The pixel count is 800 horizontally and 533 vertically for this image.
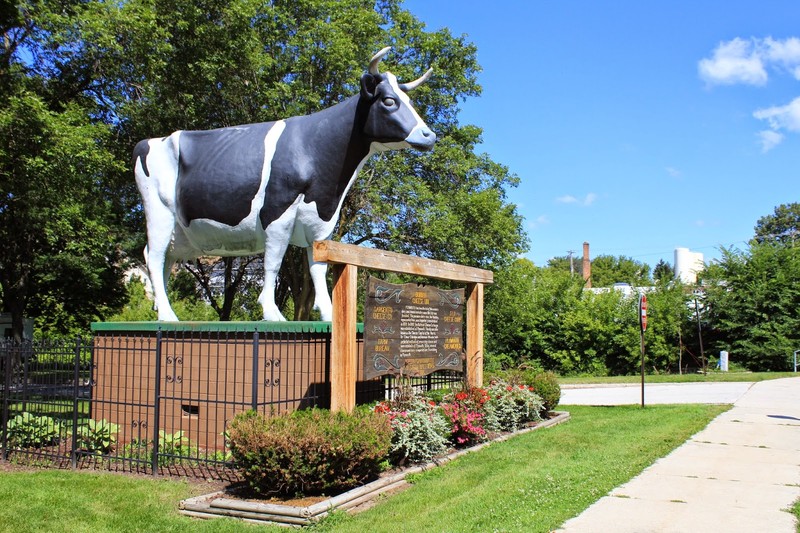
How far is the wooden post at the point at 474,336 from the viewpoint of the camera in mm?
11250

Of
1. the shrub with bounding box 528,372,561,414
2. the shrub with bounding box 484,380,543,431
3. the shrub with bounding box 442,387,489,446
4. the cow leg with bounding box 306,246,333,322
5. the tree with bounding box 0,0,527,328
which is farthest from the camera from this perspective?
the tree with bounding box 0,0,527,328

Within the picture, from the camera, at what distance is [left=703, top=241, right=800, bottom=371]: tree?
29984 mm

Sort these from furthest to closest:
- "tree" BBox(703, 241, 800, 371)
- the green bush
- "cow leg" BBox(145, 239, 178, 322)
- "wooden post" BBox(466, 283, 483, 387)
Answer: "tree" BBox(703, 241, 800, 371), "wooden post" BBox(466, 283, 483, 387), "cow leg" BBox(145, 239, 178, 322), the green bush

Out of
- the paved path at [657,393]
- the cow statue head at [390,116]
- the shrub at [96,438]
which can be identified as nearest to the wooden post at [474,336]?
the cow statue head at [390,116]

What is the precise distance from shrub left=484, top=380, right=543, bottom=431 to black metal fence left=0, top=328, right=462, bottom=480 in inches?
75.4

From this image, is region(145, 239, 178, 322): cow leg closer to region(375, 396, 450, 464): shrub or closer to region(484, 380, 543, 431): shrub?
region(375, 396, 450, 464): shrub

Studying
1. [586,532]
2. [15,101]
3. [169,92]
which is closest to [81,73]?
[169,92]

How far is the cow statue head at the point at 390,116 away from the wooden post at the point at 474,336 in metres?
3.52

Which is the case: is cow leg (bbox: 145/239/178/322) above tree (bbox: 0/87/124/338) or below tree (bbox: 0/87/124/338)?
below

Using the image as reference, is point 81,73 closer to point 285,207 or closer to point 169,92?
point 169,92

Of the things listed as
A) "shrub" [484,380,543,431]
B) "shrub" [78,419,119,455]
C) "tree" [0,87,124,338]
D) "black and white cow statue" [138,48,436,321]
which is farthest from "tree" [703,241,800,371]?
"shrub" [78,419,119,455]

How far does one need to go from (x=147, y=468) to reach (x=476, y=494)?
396 centimetres

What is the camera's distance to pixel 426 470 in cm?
794

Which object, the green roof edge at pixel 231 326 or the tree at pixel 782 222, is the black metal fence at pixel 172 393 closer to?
the green roof edge at pixel 231 326
